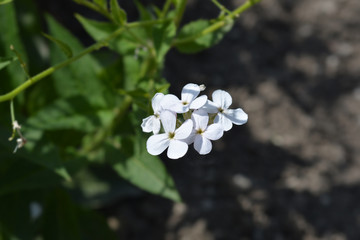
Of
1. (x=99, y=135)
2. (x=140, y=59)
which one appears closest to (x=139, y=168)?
(x=99, y=135)

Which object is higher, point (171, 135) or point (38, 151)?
point (171, 135)

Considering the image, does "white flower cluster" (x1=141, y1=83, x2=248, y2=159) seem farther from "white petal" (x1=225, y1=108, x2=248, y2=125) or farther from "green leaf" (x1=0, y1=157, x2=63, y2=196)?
"green leaf" (x1=0, y1=157, x2=63, y2=196)

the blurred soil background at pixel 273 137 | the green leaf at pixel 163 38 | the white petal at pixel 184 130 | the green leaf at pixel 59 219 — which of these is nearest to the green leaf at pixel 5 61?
the green leaf at pixel 163 38

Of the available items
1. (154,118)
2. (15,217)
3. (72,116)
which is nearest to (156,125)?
(154,118)

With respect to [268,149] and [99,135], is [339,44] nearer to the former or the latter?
[268,149]

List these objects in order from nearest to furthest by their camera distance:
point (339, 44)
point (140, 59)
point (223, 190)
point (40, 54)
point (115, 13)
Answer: point (115, 13) < point (140, 59) < point (40, 54) < point (223, 190) < point (339, 44)

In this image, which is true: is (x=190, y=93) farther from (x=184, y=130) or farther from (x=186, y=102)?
(x=184, y=130)

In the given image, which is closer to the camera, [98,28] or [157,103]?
A: [157,103]

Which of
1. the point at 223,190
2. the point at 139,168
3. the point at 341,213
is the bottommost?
the point at 341,213
